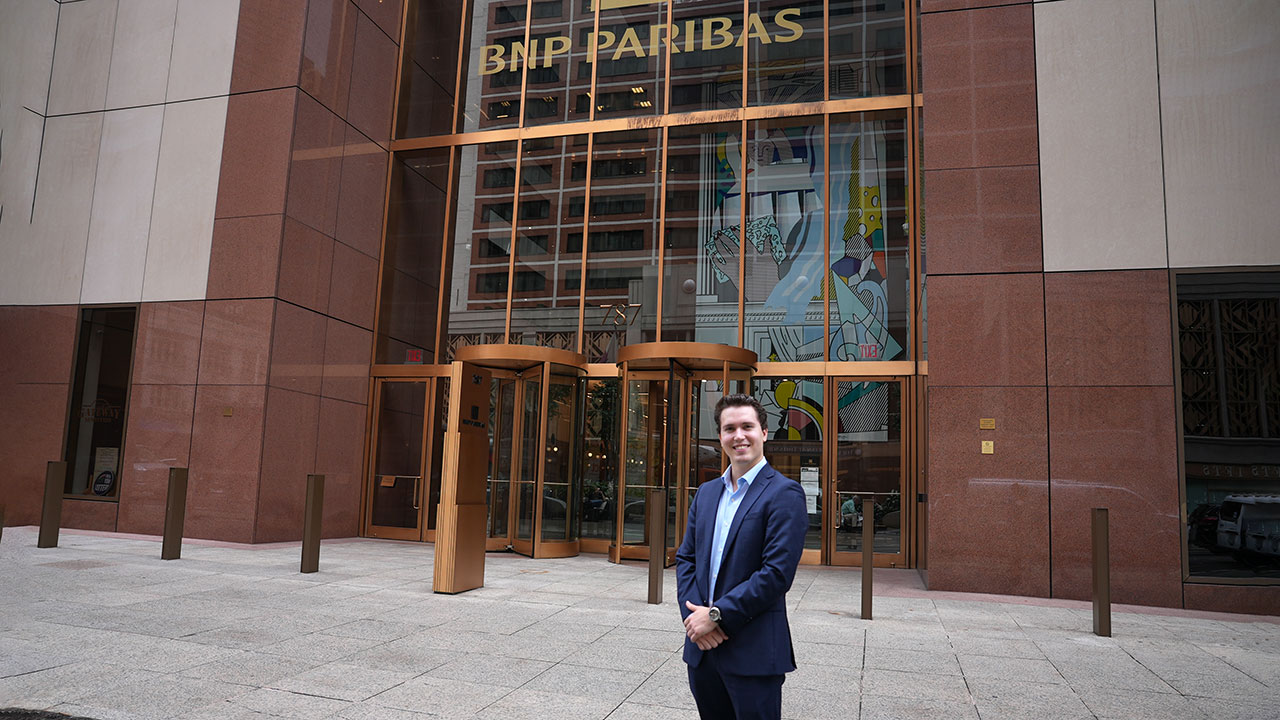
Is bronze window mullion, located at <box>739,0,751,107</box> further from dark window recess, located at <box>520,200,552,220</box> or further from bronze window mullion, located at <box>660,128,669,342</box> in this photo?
dark window recess, located at <box>520,200,552,220</box>

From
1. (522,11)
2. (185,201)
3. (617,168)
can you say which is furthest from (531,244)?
(185,201)

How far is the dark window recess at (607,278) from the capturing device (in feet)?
43.9

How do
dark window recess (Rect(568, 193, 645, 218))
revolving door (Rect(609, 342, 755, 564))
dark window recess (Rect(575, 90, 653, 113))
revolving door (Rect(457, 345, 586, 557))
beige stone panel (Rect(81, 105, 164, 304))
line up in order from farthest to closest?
dark window recess (Rect(575, 90, 653, 113))
dark window recess (Rect(568, 193, 645, 218))
beige stone panel (Rect(81, 105, 164, 304))
revolving door (Rect(457, 345, 586, 557))
revolving door (Rect(609, 342, 755, 564))

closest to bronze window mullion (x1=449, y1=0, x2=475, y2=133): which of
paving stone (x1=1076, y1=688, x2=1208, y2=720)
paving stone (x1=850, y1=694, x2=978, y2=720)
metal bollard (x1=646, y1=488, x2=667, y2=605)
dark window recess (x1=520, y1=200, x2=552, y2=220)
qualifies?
dark window recess (x1=520, y1=200, x2=552, y2=220)

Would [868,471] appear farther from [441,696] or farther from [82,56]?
[82,56]

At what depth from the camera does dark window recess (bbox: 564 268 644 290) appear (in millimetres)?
13391

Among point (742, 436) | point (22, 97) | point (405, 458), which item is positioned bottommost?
point (405, 458)

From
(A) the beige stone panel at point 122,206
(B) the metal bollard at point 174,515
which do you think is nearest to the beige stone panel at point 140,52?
(A) the beige stone panel at point 122,206

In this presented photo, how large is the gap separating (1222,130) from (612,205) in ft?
27.3

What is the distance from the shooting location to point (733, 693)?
8.43ft

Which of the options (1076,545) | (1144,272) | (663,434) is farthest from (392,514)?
(1144,272)

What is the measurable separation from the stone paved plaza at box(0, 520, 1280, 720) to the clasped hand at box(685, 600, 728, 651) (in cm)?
196

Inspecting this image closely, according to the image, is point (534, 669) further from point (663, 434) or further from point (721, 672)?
point (663, 434)

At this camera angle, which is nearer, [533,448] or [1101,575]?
[1101,575]
